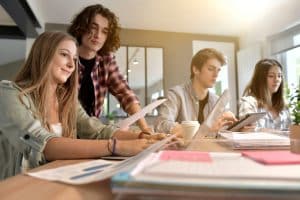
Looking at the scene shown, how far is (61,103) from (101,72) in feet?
1.55

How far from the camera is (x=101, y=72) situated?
5.17ft

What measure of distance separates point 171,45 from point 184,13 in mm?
754

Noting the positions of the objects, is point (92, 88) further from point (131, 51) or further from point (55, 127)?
point (131, 51)

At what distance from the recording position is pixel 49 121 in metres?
1.05

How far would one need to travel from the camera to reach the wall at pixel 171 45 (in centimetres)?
393

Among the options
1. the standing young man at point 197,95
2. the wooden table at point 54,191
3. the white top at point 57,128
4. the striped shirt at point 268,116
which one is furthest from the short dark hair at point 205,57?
the wooden table at point 54,191

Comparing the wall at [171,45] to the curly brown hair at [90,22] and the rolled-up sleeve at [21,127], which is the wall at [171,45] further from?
the rolled-up sleeve at [21,127]

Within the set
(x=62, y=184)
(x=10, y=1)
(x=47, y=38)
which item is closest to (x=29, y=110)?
(x=47, y=38)

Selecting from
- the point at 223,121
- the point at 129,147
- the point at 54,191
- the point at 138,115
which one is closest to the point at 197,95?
the point at 223,121

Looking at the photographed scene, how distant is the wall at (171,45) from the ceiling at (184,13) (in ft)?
0.36

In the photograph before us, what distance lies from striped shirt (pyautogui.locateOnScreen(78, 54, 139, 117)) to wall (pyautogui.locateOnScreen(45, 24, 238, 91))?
234 cm

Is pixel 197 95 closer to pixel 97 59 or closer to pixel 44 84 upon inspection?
pixel 97 59

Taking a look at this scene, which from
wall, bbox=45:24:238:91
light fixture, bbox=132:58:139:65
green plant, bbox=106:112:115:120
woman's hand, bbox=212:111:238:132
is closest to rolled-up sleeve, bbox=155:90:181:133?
woman's hand, bbox=212:111:238:132

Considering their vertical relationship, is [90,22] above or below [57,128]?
above
